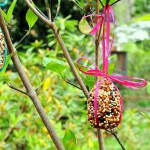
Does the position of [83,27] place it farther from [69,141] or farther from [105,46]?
[69,141]

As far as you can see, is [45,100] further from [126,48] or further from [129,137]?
[126,48]

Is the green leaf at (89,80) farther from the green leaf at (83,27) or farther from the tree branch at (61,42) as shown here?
the green leaf at (83,27)

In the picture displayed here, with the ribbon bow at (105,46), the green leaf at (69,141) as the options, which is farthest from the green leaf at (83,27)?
the green leaf at (69,141)

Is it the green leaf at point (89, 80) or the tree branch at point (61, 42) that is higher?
the tree branch at point (61, 42)

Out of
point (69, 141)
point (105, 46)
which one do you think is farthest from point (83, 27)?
point (69, 141)

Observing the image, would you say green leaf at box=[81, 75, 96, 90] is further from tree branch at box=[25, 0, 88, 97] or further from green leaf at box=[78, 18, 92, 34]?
green leaf at box=[78, 18, 92, 34]

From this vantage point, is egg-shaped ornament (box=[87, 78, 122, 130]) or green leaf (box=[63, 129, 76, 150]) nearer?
egg-shaped ornament (box=[87, 78, 122, 130])

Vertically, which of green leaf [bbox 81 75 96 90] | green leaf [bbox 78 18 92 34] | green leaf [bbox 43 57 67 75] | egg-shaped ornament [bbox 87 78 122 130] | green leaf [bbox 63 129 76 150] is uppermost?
green leaf [bbox 78 18 92 34]

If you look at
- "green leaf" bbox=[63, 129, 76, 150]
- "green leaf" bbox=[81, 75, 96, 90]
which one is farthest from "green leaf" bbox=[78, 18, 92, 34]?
"green leaf" bbox=[63, 129, 76, 150]

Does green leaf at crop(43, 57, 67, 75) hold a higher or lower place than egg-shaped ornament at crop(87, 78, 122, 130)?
higher
